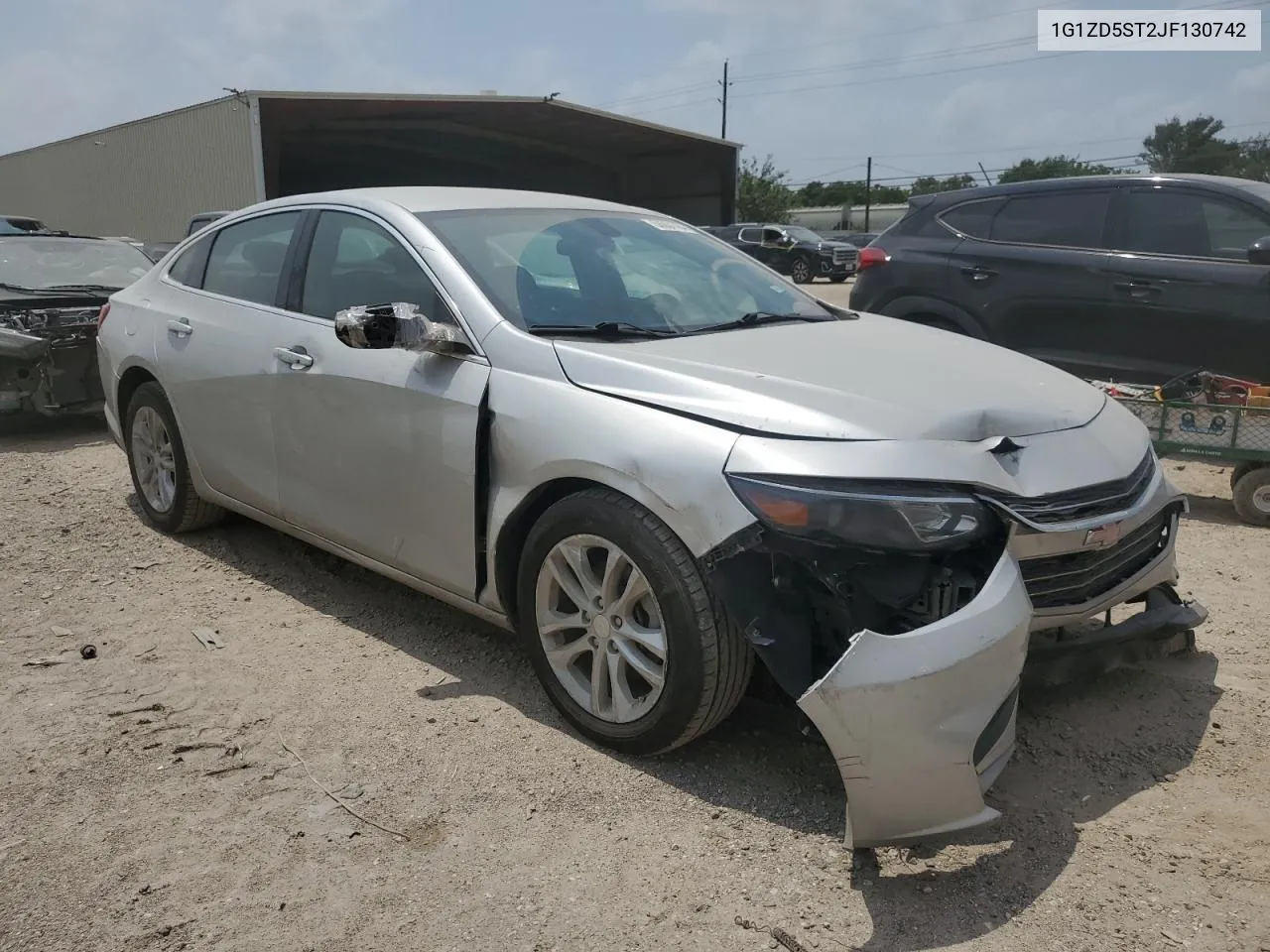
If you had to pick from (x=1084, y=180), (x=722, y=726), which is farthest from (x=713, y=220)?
(x=722, y=726)

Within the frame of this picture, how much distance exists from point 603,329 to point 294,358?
1305 millimetres

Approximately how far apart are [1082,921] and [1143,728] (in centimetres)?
105

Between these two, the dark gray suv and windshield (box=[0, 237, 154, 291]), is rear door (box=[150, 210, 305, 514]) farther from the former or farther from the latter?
the dark gray suv

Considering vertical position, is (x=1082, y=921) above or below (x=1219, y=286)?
below

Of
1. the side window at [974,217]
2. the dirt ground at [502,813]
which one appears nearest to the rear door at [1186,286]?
the side window at [974,217]

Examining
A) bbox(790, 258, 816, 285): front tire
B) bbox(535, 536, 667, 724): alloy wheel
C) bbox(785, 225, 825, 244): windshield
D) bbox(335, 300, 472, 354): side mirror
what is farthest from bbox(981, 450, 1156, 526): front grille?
bbox(790, 258, 816, 285): front tire

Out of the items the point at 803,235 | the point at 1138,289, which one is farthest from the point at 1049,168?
the point at 1138,289

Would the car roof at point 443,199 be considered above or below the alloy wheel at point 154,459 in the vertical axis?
above

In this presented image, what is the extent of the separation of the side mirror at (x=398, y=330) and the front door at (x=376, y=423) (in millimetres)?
67

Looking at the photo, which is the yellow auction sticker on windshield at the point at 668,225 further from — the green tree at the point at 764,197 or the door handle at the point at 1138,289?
the green tree at the point at 764,197

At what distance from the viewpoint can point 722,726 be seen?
3.19 metres

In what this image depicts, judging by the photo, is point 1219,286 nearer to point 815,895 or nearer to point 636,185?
point 815,895

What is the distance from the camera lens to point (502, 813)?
109 inches

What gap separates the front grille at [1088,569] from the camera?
264 centimetres
